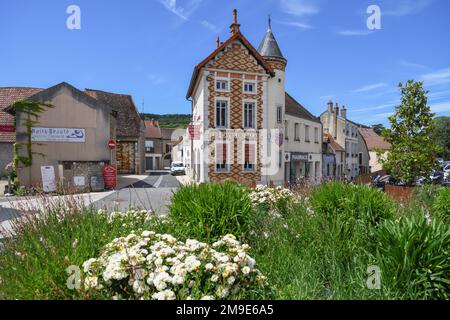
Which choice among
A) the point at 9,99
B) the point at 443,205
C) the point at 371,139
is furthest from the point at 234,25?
the point at 371,139

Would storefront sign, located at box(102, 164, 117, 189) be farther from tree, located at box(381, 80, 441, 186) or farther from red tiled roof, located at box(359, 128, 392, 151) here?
red tiled roof, located at box(359, 128, 392, 151)

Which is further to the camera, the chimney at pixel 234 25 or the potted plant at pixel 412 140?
the chimney at pixel 234 25

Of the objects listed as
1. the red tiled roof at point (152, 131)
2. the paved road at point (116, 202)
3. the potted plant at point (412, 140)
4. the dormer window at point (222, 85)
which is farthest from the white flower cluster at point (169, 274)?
the red tiled roof at point (152, 131)

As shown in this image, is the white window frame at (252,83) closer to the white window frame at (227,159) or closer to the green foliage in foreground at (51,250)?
the white window frame at (227,159)

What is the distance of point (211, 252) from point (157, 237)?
71cm

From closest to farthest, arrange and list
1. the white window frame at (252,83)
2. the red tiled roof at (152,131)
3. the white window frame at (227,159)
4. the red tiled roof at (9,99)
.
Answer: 1. the white window frame at (227,159)
2. the white window frame at (252,83)
3. the red tiled roof at (9,99)
4. the red tiled roof at (152,131)

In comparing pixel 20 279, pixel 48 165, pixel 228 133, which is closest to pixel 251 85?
pixel 228 133

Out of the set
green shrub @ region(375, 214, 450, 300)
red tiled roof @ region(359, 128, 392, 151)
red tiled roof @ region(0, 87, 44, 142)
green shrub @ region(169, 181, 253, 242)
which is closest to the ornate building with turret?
green shrub @ region(169, 181, 253, 242)

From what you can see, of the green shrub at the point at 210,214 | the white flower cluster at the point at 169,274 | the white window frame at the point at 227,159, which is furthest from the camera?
the white window frame at the point at 227,159

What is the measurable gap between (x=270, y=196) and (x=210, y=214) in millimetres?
2652

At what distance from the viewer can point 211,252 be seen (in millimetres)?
2635

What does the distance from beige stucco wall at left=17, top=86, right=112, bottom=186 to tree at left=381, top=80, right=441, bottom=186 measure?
14.8m

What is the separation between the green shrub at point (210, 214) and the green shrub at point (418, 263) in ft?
5.60

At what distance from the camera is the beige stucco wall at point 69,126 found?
50.4 feet
